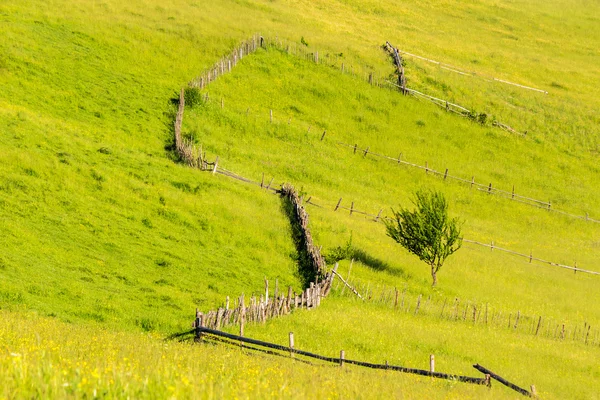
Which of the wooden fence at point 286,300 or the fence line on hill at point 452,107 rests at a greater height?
the fence line on hill at point 452,107

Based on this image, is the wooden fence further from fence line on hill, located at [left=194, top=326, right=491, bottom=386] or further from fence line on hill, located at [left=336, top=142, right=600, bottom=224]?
fence line on hill, located at [left=336, top=142, right=600, bottom=224]

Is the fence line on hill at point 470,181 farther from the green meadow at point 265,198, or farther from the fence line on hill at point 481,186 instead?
the green meadow at point 265,198

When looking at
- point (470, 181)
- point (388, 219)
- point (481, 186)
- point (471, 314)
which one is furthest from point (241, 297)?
point (481, 186)

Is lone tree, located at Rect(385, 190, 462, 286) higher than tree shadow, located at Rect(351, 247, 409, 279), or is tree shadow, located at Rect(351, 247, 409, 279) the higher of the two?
lone tree, located at Rect(385, 190, 462, 286)

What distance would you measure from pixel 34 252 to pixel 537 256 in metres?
32.9

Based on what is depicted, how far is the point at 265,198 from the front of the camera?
41.7m

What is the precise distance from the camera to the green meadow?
1781 cm

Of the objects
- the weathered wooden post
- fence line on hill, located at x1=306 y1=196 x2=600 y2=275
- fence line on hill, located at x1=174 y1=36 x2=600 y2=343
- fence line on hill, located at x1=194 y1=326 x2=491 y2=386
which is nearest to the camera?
fence line on hill, located at x1=194 y1=326 x2=491 y2=386

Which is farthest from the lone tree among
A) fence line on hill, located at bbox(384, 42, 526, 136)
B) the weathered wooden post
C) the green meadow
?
fence line on hill, located at bbox(384, 42, 526, 136)

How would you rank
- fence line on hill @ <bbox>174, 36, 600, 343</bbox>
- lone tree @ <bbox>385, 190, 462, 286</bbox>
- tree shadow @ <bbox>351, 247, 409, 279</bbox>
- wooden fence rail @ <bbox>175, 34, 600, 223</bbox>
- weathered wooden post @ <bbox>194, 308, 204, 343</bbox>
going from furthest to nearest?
wooden fence rail @ <bbox>175, 34, 600, 223</bbox> → lone tree @ <bbox>385, 190, 462, 286</bbox> → tree shadow @ <bbox>351, 247, 409, 279</bbox> → fence line on hill @ <bbox>174, 36, 600, 343</bbox> → weathered wooden post @ <bbox>194, 308, 204, 343</bbox>

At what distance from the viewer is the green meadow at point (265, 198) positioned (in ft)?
58.4

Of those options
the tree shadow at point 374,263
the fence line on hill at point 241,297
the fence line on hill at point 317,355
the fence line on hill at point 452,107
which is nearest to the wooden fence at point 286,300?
the fence line on hill at point 241,297

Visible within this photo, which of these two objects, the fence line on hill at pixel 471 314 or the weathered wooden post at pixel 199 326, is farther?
the fence line on hill at pixel 471 314

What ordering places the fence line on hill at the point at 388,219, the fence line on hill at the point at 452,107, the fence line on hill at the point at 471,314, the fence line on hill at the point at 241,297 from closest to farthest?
the fence line on hill at the point at 241,297
the fence line on hill at the point at 471,314
the fence line on hill at the point at 388,219
the fence line on hill at the point at 452,107
